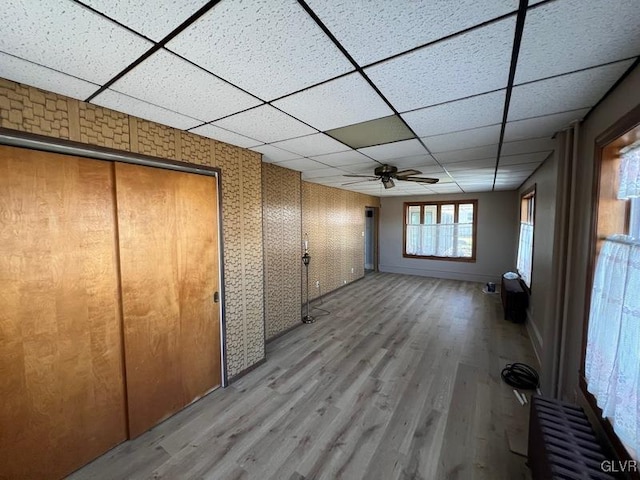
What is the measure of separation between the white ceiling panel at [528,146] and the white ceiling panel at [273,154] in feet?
7.39

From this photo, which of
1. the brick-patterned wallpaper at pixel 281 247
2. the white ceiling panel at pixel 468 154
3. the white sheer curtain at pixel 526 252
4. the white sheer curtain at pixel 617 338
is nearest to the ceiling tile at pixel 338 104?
the white ceiling panel at pixel 468 154

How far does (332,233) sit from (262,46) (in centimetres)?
484

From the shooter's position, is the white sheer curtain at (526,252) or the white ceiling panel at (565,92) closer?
the white ceiling panel at (565,92)

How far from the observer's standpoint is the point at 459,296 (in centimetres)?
559

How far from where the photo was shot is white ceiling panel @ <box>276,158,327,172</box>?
3.29 m

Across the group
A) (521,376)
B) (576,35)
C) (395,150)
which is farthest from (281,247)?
(576,35)

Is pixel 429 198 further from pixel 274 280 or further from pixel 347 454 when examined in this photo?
pixel 347 454

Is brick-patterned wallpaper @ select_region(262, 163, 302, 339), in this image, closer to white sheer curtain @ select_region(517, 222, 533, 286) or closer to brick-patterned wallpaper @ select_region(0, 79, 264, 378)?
brick-patterned wallpaper @ select_region(0, 79, 264, 378)

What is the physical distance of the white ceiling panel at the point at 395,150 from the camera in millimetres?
2492

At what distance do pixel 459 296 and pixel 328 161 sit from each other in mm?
4428

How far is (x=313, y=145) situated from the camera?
257 centimetres

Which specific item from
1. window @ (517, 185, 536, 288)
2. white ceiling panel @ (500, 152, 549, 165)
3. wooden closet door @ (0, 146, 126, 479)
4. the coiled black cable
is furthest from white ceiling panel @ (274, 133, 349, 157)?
window @ (517, 185, 536, 288)

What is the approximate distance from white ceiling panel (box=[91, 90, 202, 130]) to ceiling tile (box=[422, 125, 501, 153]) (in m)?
2.06

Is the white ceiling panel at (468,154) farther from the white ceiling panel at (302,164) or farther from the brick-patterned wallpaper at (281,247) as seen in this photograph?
the brick-patterned wallpaper at (281,247)
